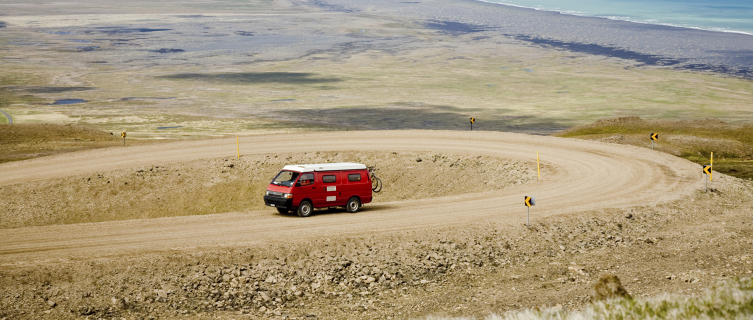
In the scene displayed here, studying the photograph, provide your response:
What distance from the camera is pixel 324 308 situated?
20.9 metres

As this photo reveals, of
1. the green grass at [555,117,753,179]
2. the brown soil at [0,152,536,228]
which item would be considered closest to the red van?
the brown soil at [0,152,536,228]

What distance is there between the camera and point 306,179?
30.0m

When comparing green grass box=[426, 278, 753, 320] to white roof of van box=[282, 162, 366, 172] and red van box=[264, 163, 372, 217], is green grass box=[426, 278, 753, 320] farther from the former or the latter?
white roof of van box=[282, 162, 366, 172]

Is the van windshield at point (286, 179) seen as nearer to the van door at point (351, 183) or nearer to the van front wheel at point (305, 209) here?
the van front wheel at point (305, 209)

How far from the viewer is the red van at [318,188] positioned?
97.5 feet

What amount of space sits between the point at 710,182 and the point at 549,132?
36303 millimetres

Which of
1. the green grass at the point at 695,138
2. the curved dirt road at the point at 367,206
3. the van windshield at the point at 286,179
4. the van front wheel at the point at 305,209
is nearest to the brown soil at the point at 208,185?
the curved dirt road at the point at 367,206

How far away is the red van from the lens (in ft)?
97.5

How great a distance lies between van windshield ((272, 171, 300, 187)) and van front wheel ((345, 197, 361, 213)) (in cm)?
317

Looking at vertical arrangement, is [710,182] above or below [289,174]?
below

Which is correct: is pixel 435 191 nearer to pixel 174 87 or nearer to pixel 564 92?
pixel 564 92

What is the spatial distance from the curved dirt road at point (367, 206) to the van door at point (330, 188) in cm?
73

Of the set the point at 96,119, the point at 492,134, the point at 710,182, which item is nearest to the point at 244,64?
the point at 96,119

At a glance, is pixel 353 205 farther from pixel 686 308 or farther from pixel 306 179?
pixel 686 308
